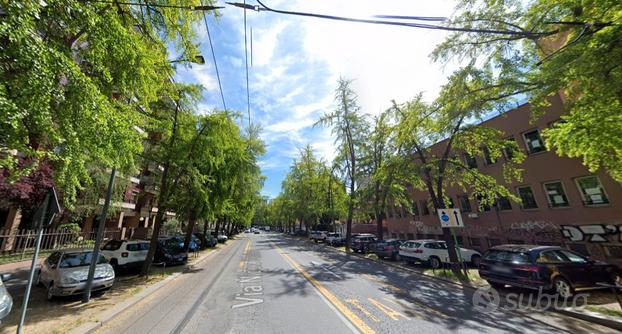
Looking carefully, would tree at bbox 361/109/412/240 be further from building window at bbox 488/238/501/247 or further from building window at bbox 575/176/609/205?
building window at bbox 575/176/609/205

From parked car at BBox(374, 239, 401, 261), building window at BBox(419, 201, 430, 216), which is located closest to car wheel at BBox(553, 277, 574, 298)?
parked car at BBox(374, 239, 401, 261)

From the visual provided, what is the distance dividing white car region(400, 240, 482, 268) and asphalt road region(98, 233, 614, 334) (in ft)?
12.1

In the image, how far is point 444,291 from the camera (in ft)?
30.4

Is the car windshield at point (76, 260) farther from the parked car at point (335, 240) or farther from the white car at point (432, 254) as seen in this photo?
the parked car at point (335, 240)

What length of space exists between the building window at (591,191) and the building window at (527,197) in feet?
8.58

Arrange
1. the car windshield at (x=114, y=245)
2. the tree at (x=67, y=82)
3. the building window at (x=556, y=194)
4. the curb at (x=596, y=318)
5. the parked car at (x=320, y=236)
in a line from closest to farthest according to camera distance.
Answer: the tree at (x=67, y=82) < the curb at (x=596, y=318) < the car windshield at (x=114, y=245) < the building window at (x=556, y=194) < the parked car at (x=320, y=236)

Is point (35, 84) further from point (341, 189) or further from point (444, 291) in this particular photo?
point (341, 189)

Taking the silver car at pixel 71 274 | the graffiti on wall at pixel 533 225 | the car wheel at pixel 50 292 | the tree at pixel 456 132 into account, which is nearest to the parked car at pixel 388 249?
the tree at pixel 456 132

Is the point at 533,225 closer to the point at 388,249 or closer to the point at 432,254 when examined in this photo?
the point at 432,254

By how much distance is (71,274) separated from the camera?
7656 mm

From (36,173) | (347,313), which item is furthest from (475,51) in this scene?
(36,173)

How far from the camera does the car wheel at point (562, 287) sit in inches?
306

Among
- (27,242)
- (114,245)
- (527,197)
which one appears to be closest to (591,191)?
(527,197)

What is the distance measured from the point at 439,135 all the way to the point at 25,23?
15.9 m
